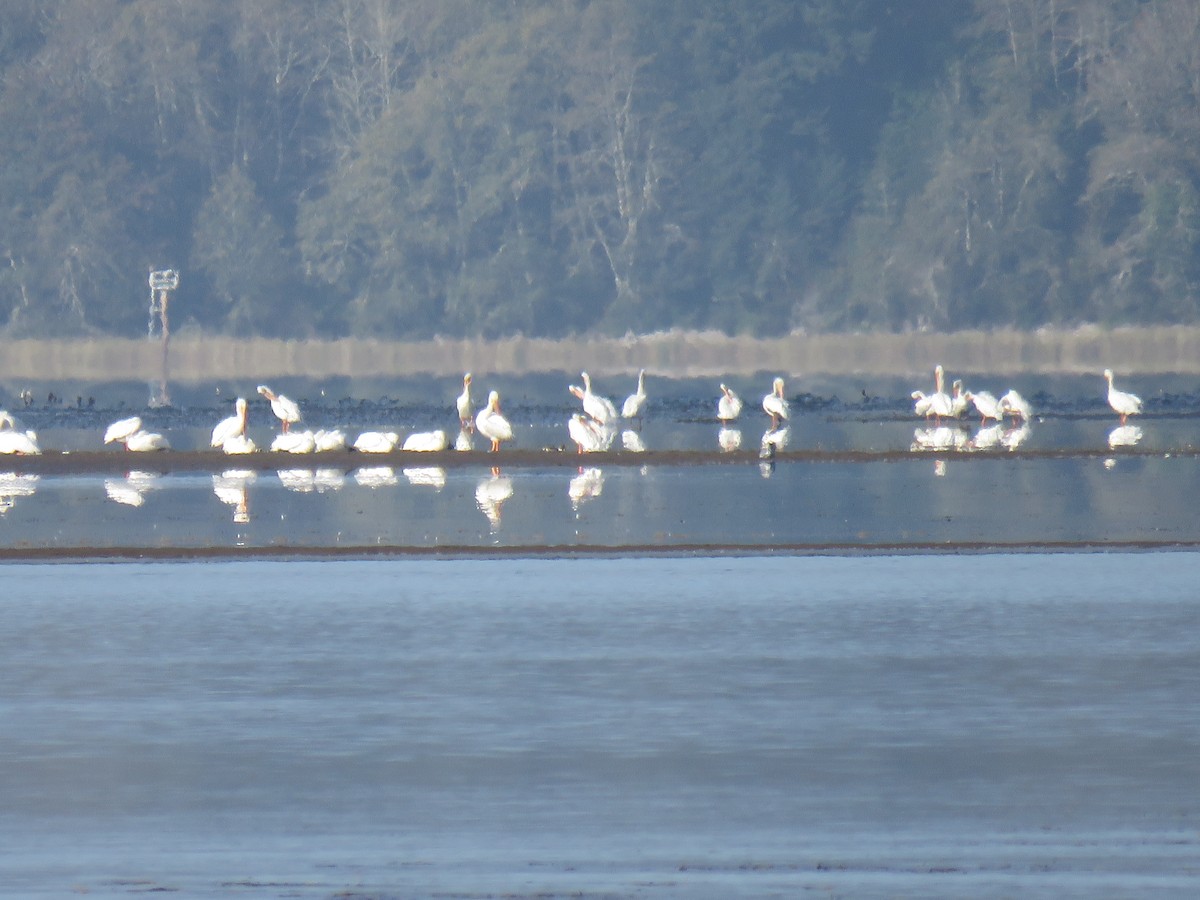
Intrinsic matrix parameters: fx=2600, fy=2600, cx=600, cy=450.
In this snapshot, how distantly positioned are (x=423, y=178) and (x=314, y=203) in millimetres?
3008

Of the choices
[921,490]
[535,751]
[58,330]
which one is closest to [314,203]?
[58,330]

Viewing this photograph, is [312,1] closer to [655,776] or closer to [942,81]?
[942,81]

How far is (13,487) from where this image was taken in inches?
801

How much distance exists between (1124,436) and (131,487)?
1179 centimetres

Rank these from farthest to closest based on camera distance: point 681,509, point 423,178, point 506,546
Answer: point 423,178 → point 681,509 → point 506,546

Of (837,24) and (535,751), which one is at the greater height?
(837,24)

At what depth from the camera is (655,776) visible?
288 inches

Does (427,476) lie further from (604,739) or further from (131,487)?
(604,739)

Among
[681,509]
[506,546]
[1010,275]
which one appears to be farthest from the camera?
[1010,275]

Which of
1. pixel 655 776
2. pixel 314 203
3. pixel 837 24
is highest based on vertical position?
pixel 837 24

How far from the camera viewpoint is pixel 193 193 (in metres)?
70.4

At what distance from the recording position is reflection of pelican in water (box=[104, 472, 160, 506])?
1888 cm

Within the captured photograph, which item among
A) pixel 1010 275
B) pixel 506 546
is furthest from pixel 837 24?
pixel 506 546

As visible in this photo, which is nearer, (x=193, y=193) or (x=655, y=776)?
(x=655, y=776)
